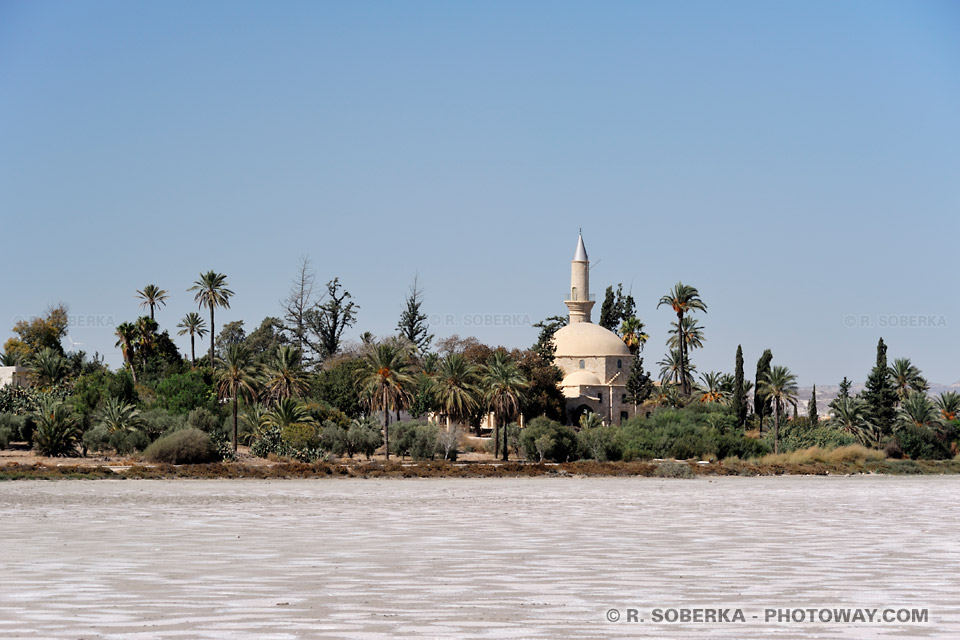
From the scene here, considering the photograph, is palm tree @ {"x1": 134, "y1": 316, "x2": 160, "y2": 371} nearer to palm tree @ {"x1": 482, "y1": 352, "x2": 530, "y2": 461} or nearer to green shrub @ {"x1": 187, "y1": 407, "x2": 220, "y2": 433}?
green shrub @ {"x1": 187, "y1": 407, "x2": 220, "y2": 433}

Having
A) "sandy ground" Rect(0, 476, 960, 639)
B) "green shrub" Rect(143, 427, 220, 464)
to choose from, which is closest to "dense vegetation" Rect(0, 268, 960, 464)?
"green shrub" Rect(143, 427, 220, 464)

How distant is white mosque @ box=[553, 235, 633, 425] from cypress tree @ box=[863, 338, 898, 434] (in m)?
22.1

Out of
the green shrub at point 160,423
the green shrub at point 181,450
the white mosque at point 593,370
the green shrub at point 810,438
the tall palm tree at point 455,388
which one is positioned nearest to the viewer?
the green shrub at point 181,450

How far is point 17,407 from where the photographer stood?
215ft

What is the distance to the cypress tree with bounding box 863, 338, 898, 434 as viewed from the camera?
79.7 metres

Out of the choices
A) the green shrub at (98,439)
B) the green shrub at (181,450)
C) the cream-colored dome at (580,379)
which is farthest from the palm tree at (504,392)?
the cream-colored dome at (580,379)

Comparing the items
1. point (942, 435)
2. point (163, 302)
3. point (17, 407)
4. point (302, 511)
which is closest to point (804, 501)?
point (302, 511)

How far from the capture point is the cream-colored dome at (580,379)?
97431 millimetres

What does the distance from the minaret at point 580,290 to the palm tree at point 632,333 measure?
15.7ft

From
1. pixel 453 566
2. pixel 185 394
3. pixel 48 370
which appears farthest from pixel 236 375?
pixel 453 566

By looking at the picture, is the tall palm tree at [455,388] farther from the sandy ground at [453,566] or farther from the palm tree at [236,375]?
the sandy ground at [453,566]

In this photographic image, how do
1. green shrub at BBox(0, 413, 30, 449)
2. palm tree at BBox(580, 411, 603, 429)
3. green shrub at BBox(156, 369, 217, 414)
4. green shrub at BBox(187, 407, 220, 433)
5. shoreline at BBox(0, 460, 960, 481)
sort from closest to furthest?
shoreline at BBox(0, 460, 960, 481) → green shrub at BBox(0, 413, 30, 449) → green shrub at BBox(187, 407, 220, 433) → green shrub at BBox(156, 369, 217, 414) → palm tree at BBox(580, 411, 603, 429)

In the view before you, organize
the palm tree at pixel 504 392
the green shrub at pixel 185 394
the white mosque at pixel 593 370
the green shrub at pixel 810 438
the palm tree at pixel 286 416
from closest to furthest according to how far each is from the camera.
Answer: the palm tree at pixel 286 416
the palm tree at pixel 504 392
the green shrub at pixel 185 394
the green shrub at pixel 810 438
the white mosque at pixel 593 370

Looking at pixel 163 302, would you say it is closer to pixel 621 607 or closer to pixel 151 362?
pixel 151 362
